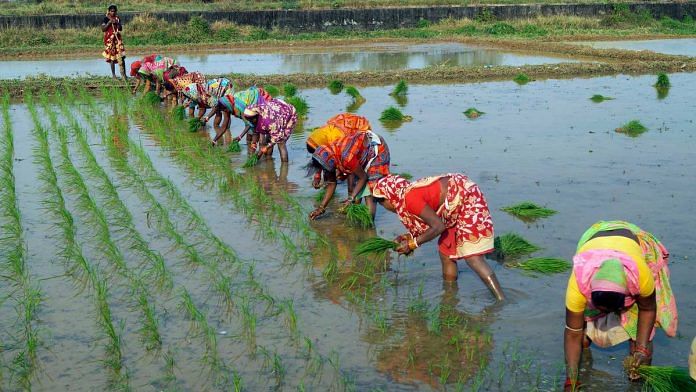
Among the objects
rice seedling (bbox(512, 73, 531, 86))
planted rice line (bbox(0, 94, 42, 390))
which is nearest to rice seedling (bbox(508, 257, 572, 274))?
planted rice line (bbox(0, 94, 42, 390))

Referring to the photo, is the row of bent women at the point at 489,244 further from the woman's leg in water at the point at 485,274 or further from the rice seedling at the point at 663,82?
the rice seedling at the point at 663,82

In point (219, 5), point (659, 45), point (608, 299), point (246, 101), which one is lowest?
point (659, 45)

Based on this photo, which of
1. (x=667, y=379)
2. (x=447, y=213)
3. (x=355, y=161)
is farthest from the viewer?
(x=355, y=161)

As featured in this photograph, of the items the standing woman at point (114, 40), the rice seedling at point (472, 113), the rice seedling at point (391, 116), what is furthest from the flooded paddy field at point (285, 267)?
the standing woman at point (114, 40)

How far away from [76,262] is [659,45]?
20807 millimetres

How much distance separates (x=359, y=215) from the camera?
6.36m

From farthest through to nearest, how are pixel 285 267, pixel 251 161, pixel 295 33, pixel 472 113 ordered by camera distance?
pixel 295 33
pixel 472 113
pixel 251 161
pixel 285 267

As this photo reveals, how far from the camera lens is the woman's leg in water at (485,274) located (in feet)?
16.0

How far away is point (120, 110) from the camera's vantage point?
12.5 m

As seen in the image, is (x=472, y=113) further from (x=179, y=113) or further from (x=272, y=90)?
(x=179, y=113)

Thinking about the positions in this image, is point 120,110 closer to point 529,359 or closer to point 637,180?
point 637,180

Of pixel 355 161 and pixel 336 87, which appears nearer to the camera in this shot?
pixel 355 161

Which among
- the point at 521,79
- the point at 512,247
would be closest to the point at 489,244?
the point at 512,247

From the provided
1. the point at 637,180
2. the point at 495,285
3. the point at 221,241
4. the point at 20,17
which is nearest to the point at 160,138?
the point at 221,241
